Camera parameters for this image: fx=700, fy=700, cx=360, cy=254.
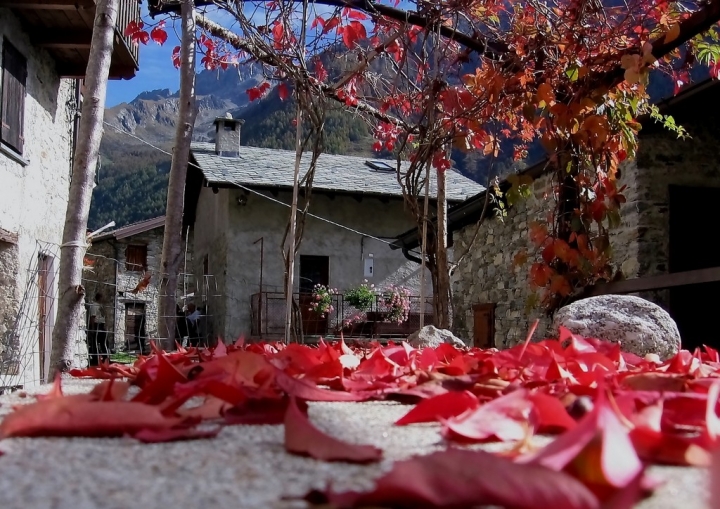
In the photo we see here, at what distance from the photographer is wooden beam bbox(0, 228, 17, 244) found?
6352 mm

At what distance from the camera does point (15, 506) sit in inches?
23.9

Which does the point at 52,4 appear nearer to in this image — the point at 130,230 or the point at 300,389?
the point at 300,389

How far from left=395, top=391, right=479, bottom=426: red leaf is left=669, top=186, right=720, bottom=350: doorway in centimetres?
484

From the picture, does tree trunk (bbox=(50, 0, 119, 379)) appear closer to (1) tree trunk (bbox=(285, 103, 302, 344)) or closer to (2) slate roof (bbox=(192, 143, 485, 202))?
(1) tree trunk (bbox=(285, 103, 302, 344))

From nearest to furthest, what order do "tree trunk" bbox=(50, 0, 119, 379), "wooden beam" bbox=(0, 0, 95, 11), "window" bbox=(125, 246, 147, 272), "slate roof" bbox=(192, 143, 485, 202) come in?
"tree trunk" bbox=(50, 0, 119, 379) < "wooden beam" bbox=(0, 0, 95, 11) < "slate roof" bbox=(192, 143, 485, 202) < "window" bbox=(125, 246, 147, 272)

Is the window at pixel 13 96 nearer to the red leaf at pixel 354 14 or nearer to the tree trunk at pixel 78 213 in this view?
the red leaf at pixel 354 14

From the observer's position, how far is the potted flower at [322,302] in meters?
13.7

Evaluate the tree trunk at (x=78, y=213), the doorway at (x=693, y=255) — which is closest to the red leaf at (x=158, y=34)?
the tree trunk at (x=78, y=213)

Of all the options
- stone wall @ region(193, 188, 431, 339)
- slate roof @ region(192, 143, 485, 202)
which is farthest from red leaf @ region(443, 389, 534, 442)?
stone wall @ region(193, 188, 431, 339)

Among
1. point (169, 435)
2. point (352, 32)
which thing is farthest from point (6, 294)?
point (169, 435)

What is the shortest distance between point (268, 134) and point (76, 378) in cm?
4129

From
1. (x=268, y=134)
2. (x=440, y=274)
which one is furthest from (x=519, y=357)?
(x=268, y=134)

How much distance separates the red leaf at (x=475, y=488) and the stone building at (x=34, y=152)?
5.75 metres

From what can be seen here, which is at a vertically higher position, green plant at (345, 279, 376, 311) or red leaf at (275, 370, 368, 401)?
green plant at (345, 279, 376, 311)
